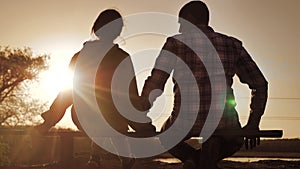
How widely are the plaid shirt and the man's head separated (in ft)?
0.25

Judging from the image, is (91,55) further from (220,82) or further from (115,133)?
(220,82)

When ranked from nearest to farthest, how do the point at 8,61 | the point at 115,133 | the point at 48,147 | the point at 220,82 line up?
the point at 220,82 < the point at 115,133 < the point at 8,61 < the point at 48,147

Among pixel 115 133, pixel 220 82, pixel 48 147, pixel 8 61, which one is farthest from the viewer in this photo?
pixel 48 147

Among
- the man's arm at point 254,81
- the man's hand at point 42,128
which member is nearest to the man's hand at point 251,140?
the man's arm at point 254,81

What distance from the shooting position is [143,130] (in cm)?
554

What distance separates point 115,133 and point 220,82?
115cm

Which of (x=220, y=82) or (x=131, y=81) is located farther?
(x=131, y=81)

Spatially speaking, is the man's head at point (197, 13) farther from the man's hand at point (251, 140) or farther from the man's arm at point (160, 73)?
the man's hand at point (251, 140)

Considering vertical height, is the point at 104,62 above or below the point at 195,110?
above

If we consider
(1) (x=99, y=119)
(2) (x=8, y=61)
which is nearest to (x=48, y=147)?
(2) (x=8, y=61)

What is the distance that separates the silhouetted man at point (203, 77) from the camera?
5.32 m

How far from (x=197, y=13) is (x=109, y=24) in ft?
3.27

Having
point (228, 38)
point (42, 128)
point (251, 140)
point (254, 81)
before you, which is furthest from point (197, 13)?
point (42, 128)

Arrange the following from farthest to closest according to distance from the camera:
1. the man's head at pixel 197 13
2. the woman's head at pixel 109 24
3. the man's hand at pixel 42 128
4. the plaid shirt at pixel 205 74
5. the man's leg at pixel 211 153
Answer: the woman's head at pixel 109 24, the man's hand at pixel 42 128, the man's head at pixel 197 13, the plaid shirt at pixel 205 74, the man's leg at pixel 211 153
